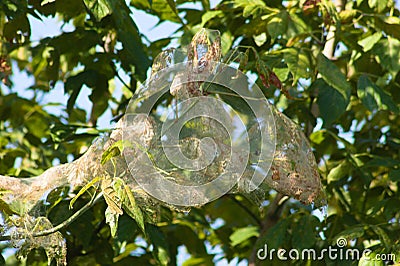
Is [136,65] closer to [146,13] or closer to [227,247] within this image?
[146,13]

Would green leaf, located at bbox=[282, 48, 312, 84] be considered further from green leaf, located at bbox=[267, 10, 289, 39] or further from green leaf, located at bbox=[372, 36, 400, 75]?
green leaf, located at bbox=[372, 36, 400, 75]

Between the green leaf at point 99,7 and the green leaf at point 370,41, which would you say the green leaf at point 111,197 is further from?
the green leaf at point 370,41

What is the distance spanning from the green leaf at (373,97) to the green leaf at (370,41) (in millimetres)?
136

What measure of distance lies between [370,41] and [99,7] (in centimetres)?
89

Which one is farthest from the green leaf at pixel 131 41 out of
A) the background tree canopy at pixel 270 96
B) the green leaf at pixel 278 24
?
the green leaf at pixel 278 24

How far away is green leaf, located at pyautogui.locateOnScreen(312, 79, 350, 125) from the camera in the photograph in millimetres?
2248

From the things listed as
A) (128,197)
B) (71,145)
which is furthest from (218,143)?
(71,145)

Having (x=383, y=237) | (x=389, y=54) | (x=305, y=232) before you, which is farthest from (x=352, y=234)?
(x=389, y=54)

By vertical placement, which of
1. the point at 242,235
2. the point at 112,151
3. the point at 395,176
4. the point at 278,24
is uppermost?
the point at 112,151

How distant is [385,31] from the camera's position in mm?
2420

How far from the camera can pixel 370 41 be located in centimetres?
243

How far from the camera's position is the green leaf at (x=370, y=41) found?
7.92 feet

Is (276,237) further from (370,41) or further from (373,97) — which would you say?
(370,41)

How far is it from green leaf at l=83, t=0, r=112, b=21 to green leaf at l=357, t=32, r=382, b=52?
0.85 metres
